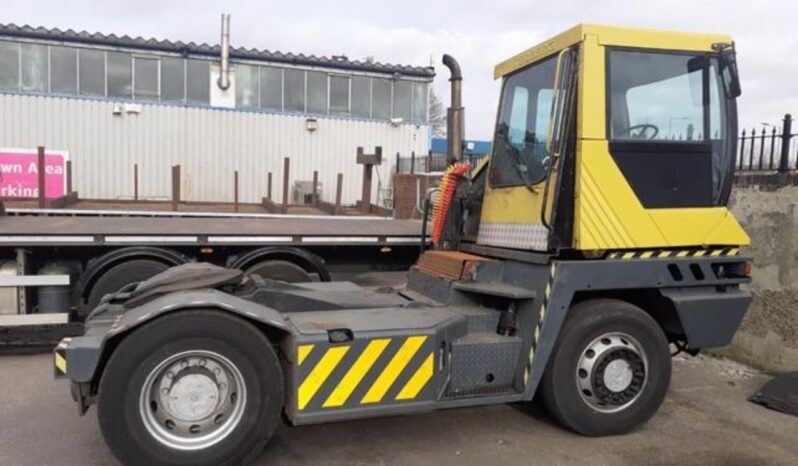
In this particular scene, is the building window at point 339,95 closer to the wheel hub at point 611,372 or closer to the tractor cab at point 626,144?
the tractor cab at point 626,144

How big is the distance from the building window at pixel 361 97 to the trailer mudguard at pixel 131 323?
17.8 m

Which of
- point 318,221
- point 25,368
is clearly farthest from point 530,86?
point 25,368

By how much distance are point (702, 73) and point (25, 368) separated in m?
6.47

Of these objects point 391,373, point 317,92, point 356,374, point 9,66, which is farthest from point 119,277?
point 317,92

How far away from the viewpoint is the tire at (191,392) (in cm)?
377

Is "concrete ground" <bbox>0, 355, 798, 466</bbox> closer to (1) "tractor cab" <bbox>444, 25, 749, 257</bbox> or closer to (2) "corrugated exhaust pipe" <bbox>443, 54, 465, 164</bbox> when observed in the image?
(1) "tractor cab" <bbox>444, 25, 749, 257</bbox>

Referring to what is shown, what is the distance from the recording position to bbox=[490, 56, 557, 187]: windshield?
16.0 feet

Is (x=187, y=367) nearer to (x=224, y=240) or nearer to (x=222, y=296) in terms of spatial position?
(x=222, y=296)

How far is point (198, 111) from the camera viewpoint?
1994cm

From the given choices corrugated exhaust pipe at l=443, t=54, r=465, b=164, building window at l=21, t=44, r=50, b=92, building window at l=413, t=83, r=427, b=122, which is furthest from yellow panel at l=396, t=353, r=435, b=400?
building window at l=413, t=83, r=427, b=122

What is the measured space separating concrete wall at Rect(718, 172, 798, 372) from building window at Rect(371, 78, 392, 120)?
15.5 meters

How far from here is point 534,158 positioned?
4.95m

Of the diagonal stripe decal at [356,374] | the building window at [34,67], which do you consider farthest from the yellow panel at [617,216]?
the building window at [34,67]

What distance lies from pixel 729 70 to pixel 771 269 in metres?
2.88
